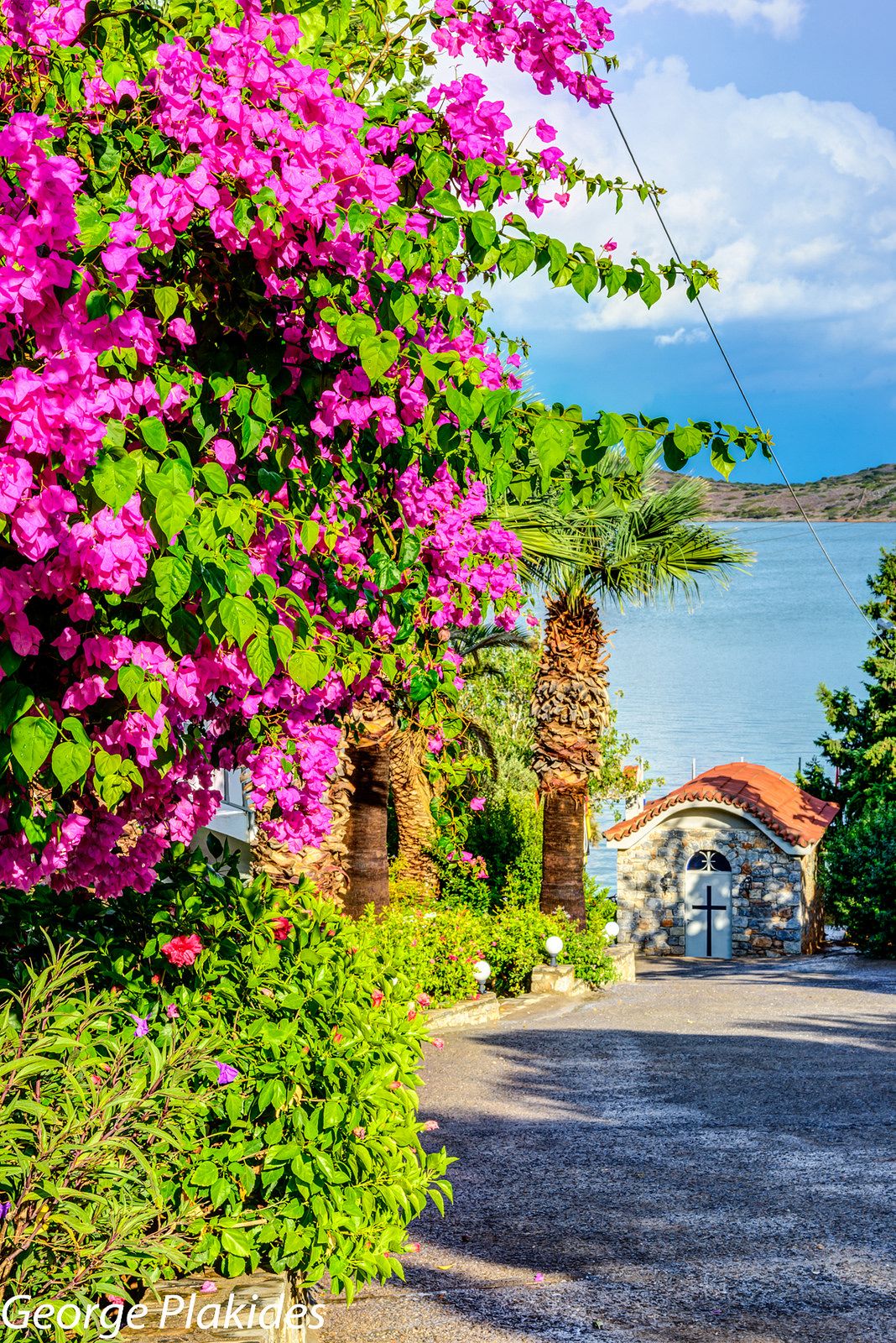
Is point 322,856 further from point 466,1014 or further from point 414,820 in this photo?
point 414,820

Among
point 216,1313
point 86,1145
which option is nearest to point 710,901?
point 216,1313

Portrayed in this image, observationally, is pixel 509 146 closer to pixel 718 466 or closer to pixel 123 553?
pixel 718 466

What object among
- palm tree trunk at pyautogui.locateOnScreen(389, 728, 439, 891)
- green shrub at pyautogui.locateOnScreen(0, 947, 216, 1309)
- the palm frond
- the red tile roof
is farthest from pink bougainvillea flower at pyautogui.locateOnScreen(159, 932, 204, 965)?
the red tile roof

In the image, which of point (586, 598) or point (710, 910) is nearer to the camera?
point (586, 598)

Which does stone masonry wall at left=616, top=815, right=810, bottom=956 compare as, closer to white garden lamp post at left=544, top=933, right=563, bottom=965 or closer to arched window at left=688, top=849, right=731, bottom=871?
arched window at left=688, top=849, right=731, bottom=871

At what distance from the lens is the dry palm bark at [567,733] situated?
57.3 feet

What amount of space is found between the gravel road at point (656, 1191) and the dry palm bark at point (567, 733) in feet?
13.3

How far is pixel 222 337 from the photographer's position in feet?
11.3

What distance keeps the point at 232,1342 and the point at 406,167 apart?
11.1 ft

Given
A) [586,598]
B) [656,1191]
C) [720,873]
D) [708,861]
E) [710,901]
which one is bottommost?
[656,1191]

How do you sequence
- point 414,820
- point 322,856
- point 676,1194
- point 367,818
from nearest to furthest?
point 676,1194 < point 322,856 < point 367,818 < point 414,820

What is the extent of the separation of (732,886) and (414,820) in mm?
11757

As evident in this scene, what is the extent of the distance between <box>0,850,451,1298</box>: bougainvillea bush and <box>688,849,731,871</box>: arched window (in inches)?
972

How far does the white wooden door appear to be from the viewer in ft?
94.7
